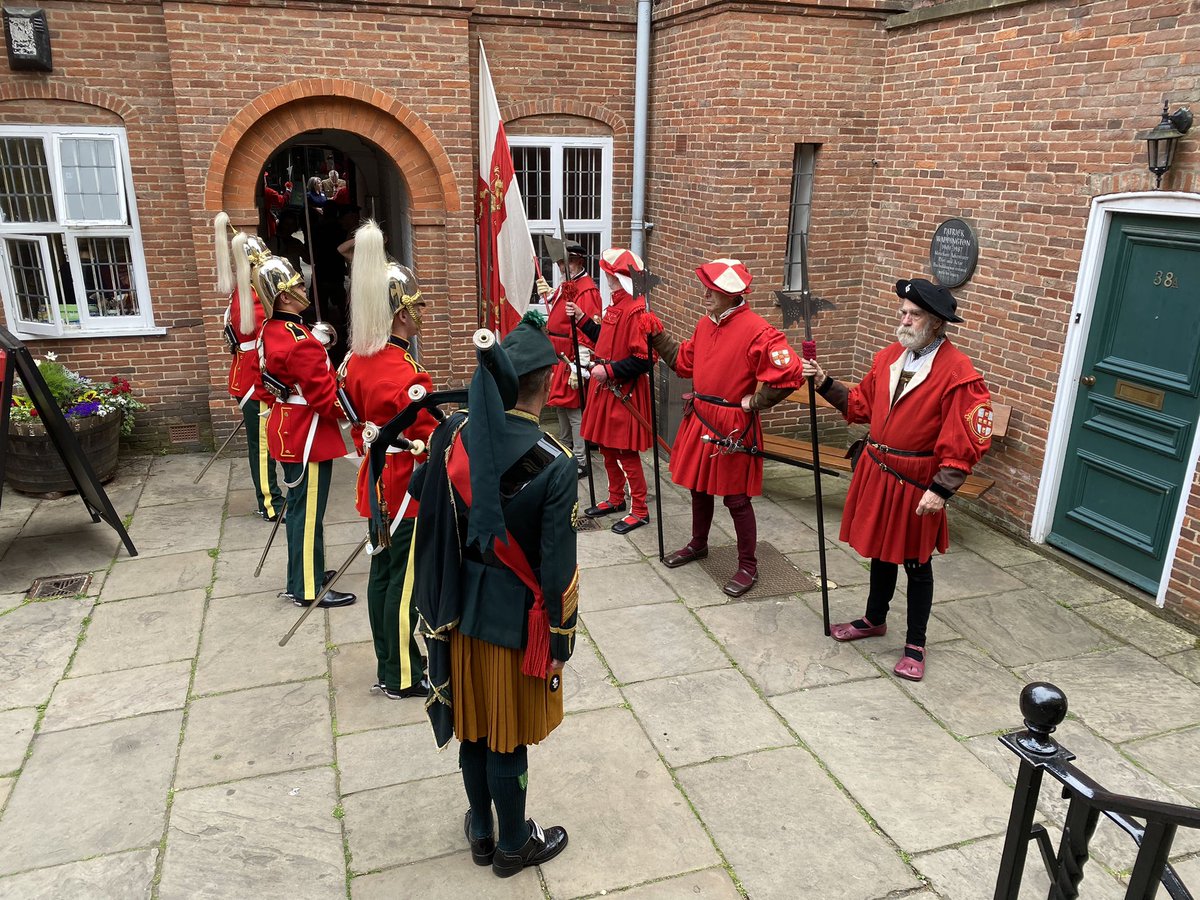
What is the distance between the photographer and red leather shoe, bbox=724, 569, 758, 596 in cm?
552


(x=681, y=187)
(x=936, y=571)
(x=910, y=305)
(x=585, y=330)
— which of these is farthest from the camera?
(x=681, y=187)

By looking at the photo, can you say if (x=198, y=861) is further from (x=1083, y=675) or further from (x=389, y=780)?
(x=1083, y=675)

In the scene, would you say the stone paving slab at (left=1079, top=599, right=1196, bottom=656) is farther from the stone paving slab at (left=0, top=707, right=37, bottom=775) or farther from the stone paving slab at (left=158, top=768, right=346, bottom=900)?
the stone paving slab at (left=0, top=707, right=37, bottom=775)

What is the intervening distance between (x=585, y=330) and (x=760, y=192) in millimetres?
2261

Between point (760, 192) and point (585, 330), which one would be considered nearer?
point (585, 330)

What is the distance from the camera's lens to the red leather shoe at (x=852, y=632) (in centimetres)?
500

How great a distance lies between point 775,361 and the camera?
502 centimetres

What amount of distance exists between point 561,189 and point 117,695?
6.02m

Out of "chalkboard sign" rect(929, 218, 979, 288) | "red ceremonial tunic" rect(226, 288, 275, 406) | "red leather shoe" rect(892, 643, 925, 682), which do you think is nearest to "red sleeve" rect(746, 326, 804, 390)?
A: "red leather shoe" rect(892, 643, 925, 682)

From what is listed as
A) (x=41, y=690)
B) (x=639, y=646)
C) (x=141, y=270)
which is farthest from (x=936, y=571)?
(x=141, y=270)

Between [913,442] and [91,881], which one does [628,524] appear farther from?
[91,881]

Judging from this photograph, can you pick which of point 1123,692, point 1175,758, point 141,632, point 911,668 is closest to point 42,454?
point 141,632

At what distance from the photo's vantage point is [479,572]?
9.21 feet

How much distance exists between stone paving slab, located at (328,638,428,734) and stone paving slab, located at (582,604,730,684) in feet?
3.66
